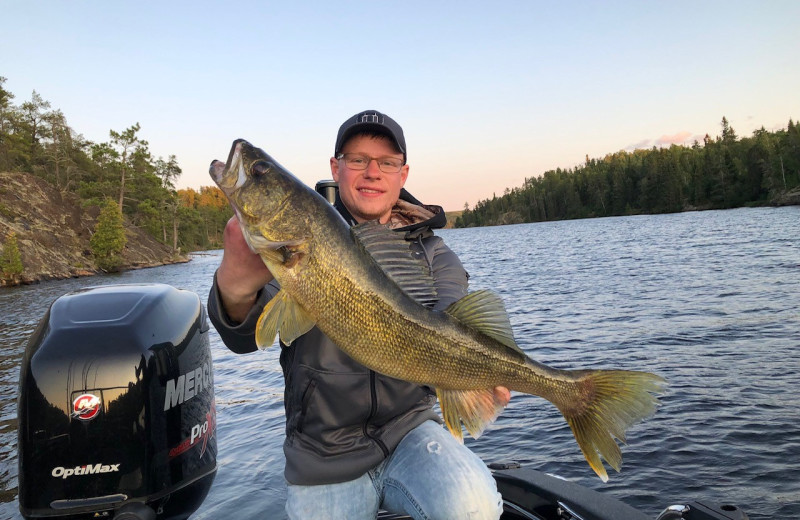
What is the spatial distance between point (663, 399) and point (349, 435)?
23.1 feet

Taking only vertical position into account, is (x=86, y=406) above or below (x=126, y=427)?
above

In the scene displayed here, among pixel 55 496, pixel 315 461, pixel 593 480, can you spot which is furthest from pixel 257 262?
pixel 593 480

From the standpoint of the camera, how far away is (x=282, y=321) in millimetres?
2709

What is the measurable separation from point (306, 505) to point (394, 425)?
68 centimetres

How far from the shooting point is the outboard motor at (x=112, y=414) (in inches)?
120

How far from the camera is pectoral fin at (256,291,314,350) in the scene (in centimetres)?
269

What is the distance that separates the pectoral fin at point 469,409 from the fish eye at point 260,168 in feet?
5.09

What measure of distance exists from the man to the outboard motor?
0.74 m

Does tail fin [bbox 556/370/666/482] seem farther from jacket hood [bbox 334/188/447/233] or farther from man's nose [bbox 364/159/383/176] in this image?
man's nose [bbox 364/159/383/176]

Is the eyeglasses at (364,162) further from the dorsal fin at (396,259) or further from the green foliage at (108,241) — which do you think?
the green foliage at (108,241)

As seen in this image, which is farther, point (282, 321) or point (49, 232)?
point (49, 232)

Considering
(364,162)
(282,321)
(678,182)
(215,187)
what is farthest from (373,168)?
(678,182)

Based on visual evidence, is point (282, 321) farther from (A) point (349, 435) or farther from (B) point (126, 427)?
(B) point (126, 427)

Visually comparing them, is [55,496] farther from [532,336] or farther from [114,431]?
[532,336]
